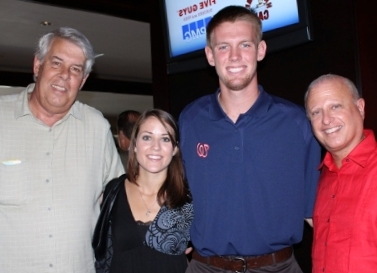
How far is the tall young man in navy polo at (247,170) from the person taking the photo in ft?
7.11

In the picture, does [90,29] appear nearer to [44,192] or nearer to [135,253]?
[44,192]

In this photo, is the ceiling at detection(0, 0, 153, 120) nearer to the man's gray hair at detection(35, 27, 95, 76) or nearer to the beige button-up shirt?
the man's gray hair at detection(35, 27, 95, 76)

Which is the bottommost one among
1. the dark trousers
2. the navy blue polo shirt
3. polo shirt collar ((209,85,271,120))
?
→ the dark trousers

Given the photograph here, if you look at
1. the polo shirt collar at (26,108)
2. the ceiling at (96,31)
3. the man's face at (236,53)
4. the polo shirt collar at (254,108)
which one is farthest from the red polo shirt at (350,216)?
the ceiling at (96,31)

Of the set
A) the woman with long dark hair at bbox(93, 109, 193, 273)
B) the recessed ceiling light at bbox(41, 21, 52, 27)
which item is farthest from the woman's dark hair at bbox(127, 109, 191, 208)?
the recessed ceiling light at bbox(41, 21, 52, 27)

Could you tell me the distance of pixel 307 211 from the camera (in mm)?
2270

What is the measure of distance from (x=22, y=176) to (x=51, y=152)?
174 mm

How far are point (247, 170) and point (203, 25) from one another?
1.51m

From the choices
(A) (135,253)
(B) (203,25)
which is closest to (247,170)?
(A) (135,253)

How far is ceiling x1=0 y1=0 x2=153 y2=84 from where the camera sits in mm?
4977

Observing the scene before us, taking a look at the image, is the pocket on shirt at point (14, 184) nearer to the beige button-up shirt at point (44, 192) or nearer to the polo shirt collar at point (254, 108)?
the beige button-up shirt at point (44, 192)

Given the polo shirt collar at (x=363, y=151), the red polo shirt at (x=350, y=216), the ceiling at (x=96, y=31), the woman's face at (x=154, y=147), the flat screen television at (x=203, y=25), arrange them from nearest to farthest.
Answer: the red polo shirt at (x=350, y=216) → the polo shirt collar at (x=363, y=151) → the woman's face at (x=154, y=147) → the flat screen television at (x=203, y=25) → the ceiling at (x=96, y=31)

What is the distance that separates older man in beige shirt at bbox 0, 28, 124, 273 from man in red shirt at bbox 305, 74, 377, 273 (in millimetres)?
1110

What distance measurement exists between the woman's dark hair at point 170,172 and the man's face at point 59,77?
0.38 m
